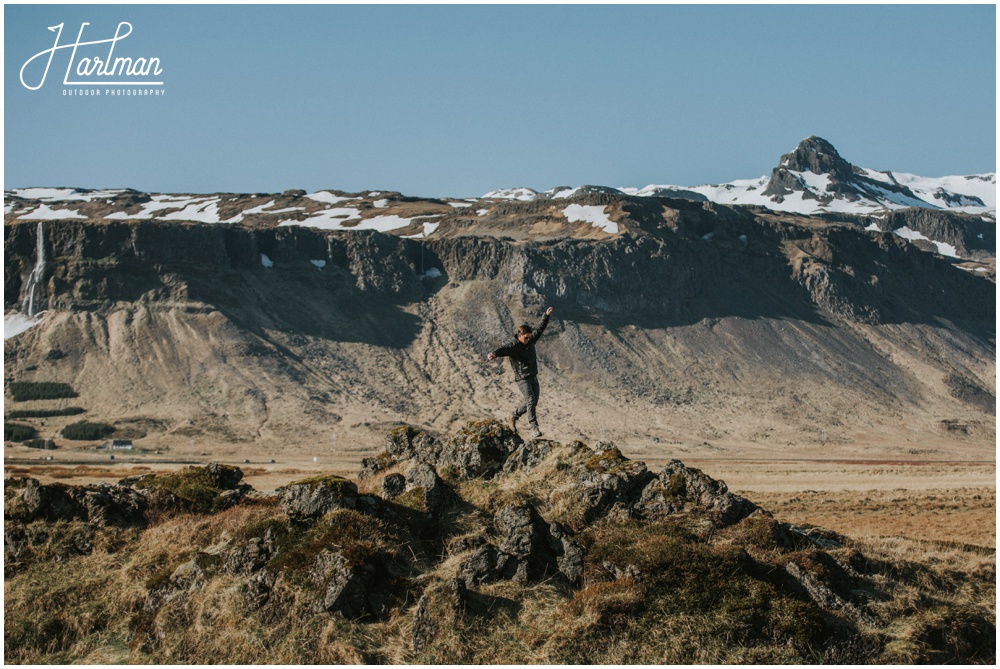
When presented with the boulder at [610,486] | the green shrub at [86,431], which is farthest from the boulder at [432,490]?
the green shrub at [86,431]

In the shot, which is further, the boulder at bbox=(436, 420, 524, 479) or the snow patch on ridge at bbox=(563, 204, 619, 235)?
the snow patch on ridge at bbox=(563, 204, 619, 235)

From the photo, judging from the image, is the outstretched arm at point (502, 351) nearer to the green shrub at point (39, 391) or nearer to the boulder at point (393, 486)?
the boulder at point (393, 486)

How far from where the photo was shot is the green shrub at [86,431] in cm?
7706

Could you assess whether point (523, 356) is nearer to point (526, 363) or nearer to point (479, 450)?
point (526, 363)

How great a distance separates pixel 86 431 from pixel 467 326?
46.2m

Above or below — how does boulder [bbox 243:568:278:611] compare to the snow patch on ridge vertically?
below

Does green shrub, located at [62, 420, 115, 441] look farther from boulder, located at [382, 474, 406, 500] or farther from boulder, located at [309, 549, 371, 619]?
boulder, located at [309, 549, 371, 619]

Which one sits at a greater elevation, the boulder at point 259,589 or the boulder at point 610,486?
the boulder at point 610,486

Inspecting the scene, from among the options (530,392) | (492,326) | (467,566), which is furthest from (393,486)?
(492,326)

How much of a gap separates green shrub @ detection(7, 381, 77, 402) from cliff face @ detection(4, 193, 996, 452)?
5.70ft

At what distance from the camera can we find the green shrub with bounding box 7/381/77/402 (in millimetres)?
85125

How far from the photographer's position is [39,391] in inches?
3393

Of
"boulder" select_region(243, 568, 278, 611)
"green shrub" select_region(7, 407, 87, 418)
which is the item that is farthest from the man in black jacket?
"green shrub" select_region(7, 407, 87, 418)

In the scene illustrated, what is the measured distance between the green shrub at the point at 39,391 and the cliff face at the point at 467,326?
1736mm
